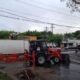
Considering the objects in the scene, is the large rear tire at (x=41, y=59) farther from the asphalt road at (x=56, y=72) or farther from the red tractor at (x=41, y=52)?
the asphalt road at (x=56, y=72)

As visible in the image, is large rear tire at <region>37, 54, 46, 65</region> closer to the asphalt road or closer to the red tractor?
the red tractor

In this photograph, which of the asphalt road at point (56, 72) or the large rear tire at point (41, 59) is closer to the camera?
the asphalt road at point (56, 72)

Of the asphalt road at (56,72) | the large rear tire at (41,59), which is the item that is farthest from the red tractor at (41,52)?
the asphalt road at (56,72)

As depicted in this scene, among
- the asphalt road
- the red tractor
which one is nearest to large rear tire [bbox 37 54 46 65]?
the red tractor

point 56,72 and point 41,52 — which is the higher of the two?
point 41,52

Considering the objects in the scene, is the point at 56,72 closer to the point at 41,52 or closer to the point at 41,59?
the point at 41,59

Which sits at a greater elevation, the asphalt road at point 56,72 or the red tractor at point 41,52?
the red tractor at point 41,52

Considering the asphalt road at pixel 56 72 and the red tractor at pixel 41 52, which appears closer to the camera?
the asphalt road at pixel 56 72

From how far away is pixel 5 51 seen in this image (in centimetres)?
4509

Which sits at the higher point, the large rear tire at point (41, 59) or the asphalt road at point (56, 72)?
the large rear tire at point (41, 59)

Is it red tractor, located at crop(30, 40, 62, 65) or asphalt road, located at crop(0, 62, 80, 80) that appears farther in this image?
red tractor, located at crop(30, 40, 62, 65)

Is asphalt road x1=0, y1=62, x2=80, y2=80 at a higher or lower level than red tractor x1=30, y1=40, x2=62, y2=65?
lower

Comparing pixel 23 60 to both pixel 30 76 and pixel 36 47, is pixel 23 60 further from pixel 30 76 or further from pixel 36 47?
pixel 30 76

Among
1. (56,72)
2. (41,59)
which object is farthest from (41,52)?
Answer: (56,72)
